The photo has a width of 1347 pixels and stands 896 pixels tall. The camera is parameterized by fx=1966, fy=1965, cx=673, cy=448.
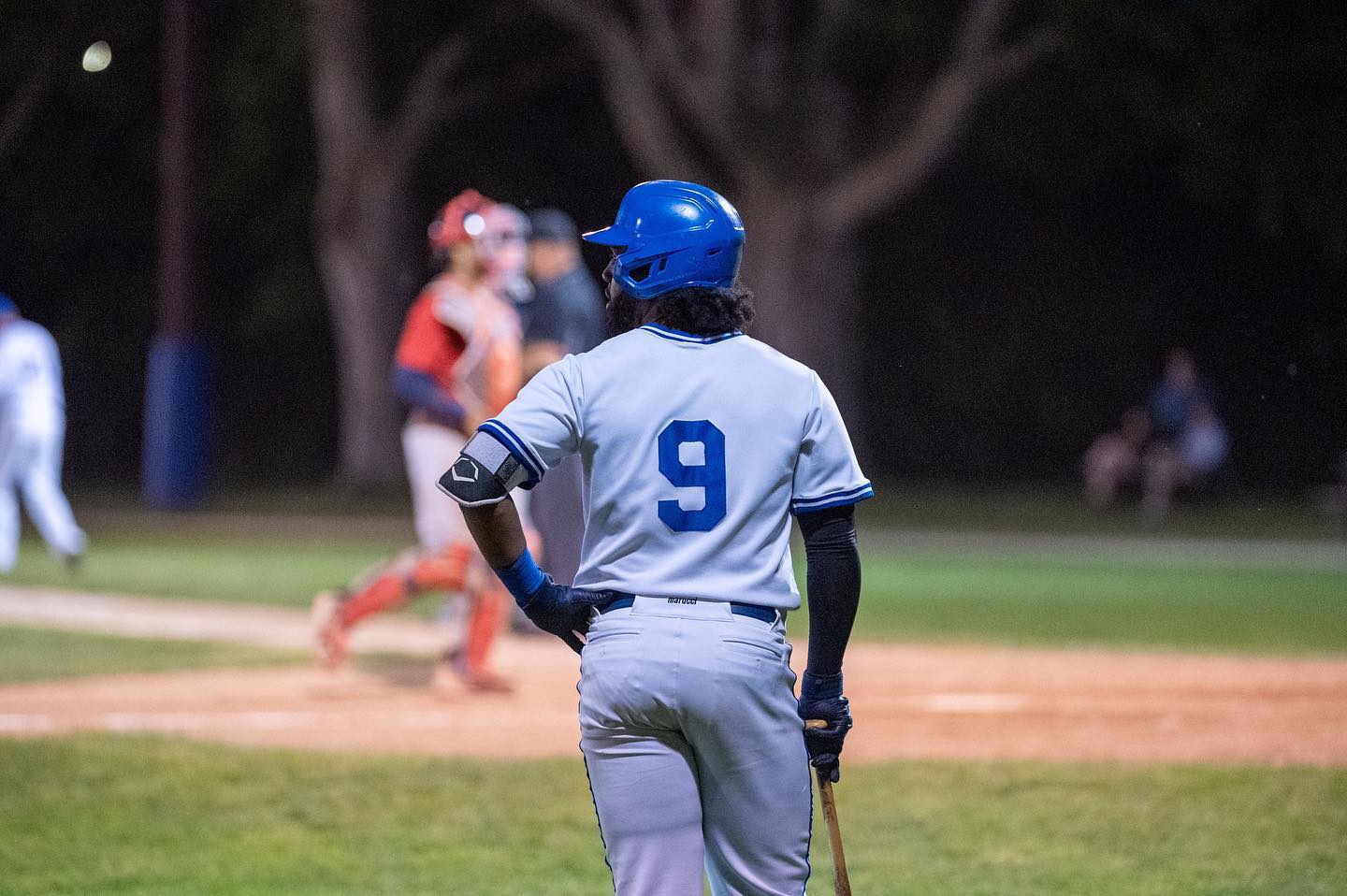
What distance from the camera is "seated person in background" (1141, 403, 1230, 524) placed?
88.0 ft

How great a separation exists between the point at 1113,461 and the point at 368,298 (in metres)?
11.9

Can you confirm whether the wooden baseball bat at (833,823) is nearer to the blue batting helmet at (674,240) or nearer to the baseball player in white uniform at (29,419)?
the blue batting helmet at (674,240)

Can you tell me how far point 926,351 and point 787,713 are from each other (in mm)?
31301

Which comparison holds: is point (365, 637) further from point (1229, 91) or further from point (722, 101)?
point (1229, 91)

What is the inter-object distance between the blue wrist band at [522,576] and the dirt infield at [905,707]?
4364mm

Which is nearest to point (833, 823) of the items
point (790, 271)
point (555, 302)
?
point (555, 302)

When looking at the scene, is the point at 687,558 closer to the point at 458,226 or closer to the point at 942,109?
the point at 458,226

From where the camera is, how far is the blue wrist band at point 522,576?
4176mm

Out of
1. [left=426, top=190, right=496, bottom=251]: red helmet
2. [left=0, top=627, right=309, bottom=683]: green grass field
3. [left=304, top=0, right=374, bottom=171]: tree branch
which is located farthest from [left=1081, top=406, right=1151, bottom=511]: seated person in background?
[left=426, top=190, right=496, bottom=251]: red helmet

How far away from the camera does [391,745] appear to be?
8664 millimetres

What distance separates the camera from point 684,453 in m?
4.07

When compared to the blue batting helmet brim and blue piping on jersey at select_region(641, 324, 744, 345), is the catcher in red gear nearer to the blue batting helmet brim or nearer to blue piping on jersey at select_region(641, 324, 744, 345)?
the blue batting helmet brim

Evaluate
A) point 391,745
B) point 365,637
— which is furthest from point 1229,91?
point 391,745

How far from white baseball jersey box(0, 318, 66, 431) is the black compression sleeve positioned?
13.1m
